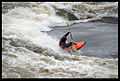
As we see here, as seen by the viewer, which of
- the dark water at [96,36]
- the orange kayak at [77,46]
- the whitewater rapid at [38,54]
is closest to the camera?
the whitewater rapid at [38,54]

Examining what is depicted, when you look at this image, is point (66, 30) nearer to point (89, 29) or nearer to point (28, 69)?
point (89, 29)

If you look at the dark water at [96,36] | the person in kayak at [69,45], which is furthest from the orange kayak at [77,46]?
the dark water at [96,36]

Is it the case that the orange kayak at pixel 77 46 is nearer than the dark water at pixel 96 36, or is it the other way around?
the dark water at pixel 96 36

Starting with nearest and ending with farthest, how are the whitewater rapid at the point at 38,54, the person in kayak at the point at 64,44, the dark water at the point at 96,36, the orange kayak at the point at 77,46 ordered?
the whitewater rapid at the point at 38,54 < the dark water at the point at 96,36 < the orange kayak at the point at 77,46 < the person in kayak at the point at 64,44

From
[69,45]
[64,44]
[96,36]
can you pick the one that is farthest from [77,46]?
[96,36]

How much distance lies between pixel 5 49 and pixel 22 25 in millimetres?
1195

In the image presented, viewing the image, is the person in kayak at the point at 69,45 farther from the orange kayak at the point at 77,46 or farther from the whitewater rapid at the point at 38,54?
the whitewater rapid at the point at 38,54

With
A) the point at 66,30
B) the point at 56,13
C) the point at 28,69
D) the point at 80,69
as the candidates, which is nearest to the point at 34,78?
the point at 28,69

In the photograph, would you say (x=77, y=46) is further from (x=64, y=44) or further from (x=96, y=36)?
(x=96, y=36)

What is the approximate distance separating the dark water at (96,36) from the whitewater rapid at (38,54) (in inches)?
7.1

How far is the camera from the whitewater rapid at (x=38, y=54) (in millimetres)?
9250

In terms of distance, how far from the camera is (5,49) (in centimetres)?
975

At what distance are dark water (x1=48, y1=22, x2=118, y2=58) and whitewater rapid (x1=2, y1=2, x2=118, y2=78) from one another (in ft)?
0.59

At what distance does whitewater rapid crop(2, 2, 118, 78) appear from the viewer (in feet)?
30.3
